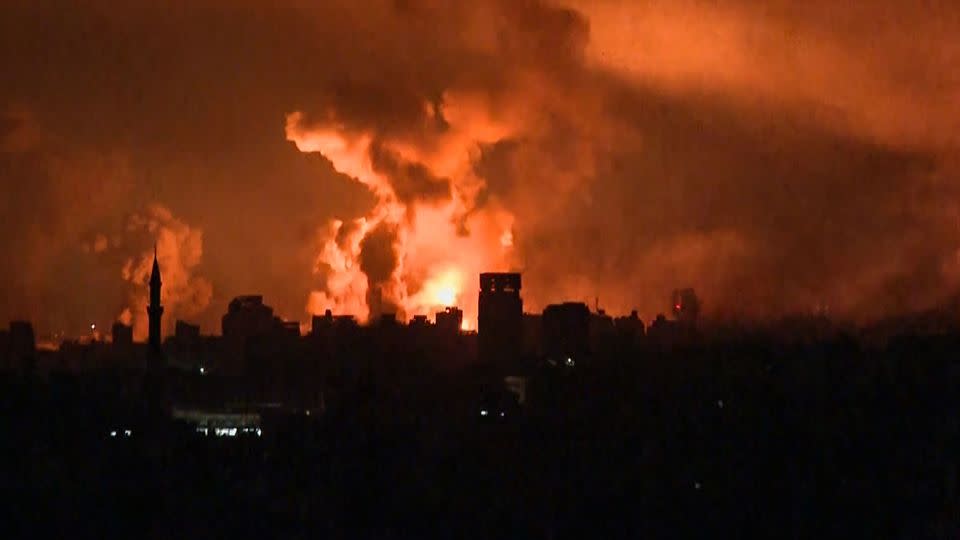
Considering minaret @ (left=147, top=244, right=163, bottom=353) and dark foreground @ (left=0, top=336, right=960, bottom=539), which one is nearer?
dark foreground @ (left=0, top=336, right=960, bottom=539)

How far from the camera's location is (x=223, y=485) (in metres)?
27.8

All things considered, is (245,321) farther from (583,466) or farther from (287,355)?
(583,466)

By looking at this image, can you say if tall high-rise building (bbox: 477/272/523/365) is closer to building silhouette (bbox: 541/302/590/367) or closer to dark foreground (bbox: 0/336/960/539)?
building silhouette (bbox: 541/302/590/367)

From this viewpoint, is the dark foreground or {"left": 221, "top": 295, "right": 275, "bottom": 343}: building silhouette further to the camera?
{"left": 221, "top": 295, "right": 275, "bottom": 343}: building silhouette

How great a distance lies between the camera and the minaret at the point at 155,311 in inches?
1978

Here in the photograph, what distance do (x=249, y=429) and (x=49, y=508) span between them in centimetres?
1744

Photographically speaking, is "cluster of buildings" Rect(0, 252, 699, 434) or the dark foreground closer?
the dark foreground

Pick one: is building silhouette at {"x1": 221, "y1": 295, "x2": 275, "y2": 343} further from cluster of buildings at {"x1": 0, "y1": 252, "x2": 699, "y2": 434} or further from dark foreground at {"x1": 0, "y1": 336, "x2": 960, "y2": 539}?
dark foreground at {"x1": 0, "y1": 336, "x2": 960, "y2": 539}

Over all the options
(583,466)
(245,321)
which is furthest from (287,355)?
(583,466)

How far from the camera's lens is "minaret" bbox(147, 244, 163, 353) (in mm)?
50250

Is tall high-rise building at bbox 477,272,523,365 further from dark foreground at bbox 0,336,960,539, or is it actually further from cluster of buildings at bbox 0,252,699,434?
dark foreground at bbox 0,336,960,539

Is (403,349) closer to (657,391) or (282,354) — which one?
(282,354)

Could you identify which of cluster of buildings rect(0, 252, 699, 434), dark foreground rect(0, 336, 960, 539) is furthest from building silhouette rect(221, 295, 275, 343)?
dark foreground rect(0, 336, 960, 539)

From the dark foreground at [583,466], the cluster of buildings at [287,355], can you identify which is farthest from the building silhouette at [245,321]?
the dark foreground at [583,466]
